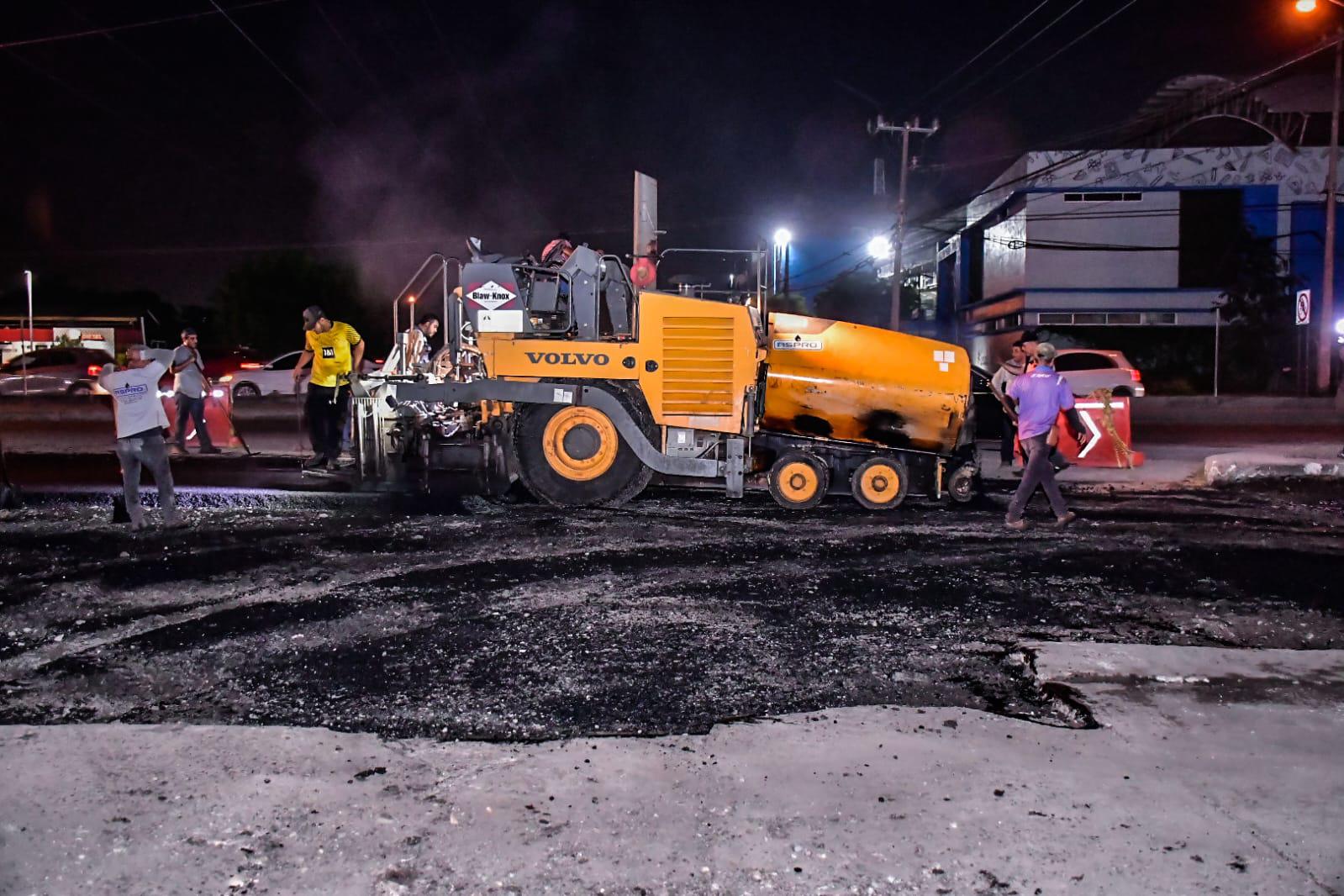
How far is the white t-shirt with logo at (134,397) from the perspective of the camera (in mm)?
Answer: 8586

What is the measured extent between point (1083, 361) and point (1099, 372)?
0.47 metres

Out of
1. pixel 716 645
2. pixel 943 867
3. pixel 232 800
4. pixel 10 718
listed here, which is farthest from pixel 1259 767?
pixel 10 718

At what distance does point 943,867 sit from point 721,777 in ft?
2.90

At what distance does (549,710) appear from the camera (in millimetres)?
4609

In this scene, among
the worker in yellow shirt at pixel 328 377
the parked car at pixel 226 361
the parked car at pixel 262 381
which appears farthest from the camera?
the parked car at pixel 226 361

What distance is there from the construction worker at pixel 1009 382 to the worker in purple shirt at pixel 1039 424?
1.48 m

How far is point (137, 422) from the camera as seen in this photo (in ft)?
28.5

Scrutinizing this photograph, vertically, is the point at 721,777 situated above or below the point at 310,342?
below

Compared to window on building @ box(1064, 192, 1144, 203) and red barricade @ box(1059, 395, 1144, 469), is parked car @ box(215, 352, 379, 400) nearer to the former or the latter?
red barricade @ box(1059, 395, 1144, 469)

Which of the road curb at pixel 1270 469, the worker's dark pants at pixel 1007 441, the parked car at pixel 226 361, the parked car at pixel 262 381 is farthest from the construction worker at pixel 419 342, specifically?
the parked car at pixel 226 361

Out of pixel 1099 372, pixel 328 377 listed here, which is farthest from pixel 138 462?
pixel 1099 372

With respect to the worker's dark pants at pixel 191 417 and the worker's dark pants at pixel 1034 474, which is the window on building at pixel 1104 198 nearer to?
the worker's dark pants at pixel 1034 474

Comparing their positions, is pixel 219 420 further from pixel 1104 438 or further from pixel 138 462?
pixel 1104 438

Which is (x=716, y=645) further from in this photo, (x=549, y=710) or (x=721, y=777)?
(x=721, y=777)
